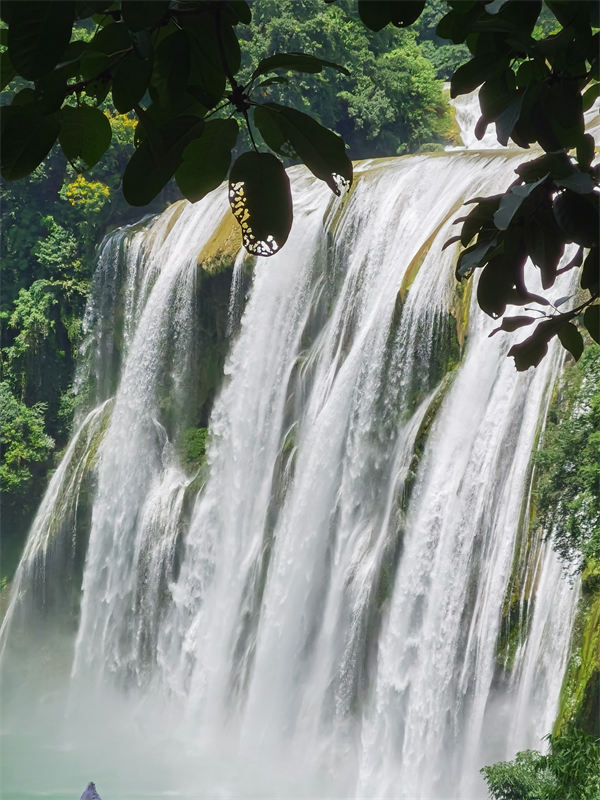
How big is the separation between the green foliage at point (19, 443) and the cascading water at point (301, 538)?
61.9 inches

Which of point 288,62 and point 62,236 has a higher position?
point 62,236

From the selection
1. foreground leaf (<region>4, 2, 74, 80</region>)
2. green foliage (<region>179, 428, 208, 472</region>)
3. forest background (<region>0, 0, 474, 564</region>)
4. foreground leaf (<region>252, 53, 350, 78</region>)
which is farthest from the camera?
forest background (<region>0, 0, 474, 564</region>)

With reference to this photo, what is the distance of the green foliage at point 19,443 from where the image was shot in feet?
51.6

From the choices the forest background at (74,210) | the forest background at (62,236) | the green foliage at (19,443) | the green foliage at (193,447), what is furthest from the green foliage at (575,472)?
the green foliage at (19,443)

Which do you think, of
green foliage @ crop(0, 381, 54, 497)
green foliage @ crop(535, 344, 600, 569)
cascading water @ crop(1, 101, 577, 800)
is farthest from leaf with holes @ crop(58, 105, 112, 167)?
green foliage @ crop(0, 381, 54, 497)

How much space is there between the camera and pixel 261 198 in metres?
1.04

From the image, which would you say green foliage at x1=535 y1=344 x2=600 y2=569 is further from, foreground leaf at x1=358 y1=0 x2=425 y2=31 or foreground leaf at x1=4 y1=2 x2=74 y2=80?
foreground leaf at x1=4 y1=2 x2=74 y2=80

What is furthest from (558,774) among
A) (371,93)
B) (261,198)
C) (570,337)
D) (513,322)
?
(371,93)

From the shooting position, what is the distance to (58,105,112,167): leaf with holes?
1.01m

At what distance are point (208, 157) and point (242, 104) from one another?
7 centimetres

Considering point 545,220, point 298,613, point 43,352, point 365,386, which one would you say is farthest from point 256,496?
point 545,220

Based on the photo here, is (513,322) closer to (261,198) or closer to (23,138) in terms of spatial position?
(261,198)

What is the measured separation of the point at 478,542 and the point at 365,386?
6.90ft

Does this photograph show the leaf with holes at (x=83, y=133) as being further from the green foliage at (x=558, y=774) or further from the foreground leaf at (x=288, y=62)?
the green foliage at (x=558, y=774)
